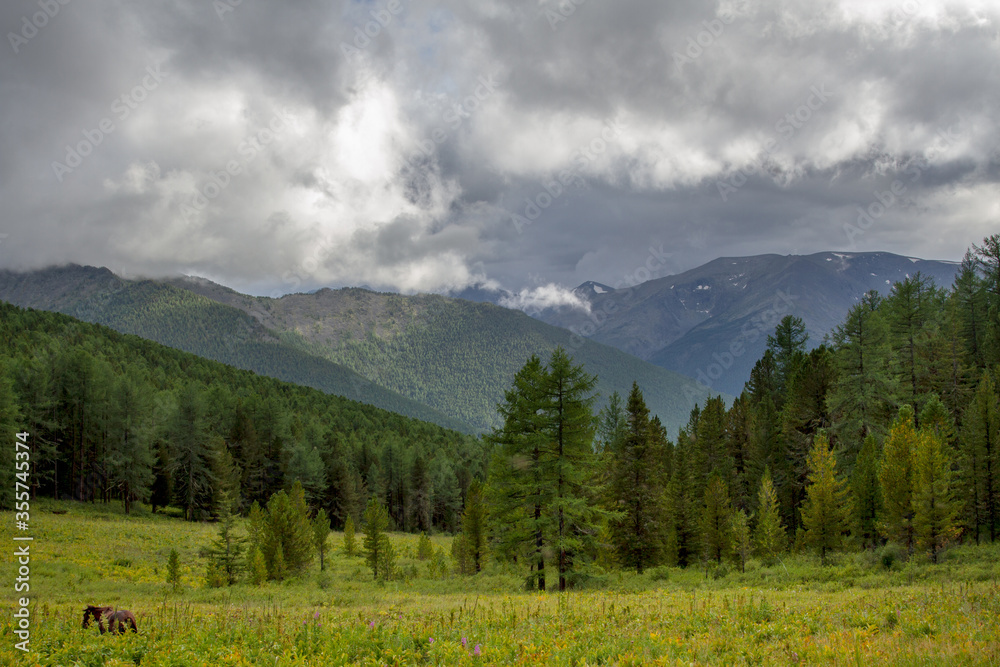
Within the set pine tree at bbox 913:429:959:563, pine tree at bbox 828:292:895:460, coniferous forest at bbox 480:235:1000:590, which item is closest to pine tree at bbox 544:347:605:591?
coniferous forest at bbox 480:235:1000:590

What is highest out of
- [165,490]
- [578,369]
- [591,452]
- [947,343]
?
[947,343]

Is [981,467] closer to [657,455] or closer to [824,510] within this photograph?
[824,510]

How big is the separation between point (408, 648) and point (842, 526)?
34.1 m

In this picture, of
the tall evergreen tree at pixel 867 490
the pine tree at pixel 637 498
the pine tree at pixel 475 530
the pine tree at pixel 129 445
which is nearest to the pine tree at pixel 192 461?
the pine tree at pixel 129 445

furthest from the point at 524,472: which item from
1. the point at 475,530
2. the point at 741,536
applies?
the point at 475,530

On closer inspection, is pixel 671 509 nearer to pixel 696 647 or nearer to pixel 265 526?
pixel 265 526

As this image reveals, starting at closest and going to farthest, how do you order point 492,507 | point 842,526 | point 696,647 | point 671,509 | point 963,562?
point 696,647
point 963,562
point 492,507
point 842,526
point 671,509

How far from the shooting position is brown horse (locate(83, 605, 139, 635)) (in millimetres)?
9045

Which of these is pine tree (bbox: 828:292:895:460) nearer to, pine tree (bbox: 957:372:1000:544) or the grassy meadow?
pine tree (bbox: 957:372:1000:544)

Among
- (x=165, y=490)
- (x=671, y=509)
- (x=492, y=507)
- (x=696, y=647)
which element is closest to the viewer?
(x=696, y=647)

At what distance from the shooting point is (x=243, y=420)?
66.9 meters

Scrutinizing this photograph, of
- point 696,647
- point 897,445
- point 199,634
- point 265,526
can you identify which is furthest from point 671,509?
point 199,634

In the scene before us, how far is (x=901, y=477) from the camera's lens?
87.0ft

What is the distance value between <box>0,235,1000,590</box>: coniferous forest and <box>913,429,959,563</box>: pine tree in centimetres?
10
